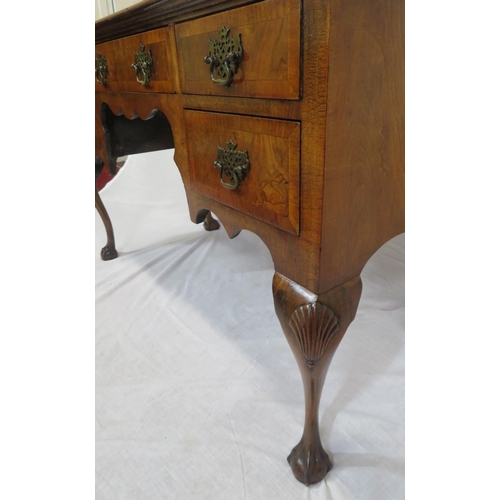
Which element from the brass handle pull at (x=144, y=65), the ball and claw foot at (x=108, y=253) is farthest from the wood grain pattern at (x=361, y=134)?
the ball and claw foot at (x=108, y=253)

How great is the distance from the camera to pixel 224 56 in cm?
71

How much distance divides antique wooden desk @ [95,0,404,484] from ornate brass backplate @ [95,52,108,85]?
0.35 m

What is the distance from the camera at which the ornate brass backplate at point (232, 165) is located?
76 centimetres

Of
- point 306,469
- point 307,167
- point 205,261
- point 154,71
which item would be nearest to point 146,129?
point 205,261

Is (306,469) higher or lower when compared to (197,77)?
lower

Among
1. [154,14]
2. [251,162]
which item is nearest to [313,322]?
[251,162]

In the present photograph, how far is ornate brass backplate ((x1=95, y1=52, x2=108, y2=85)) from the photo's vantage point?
4.17ft

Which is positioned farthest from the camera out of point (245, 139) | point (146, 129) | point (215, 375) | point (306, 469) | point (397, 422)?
point (146, 129)

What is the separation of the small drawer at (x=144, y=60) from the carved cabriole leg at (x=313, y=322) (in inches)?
20.5

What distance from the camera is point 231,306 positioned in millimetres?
1490

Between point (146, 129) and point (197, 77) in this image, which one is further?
point (146, 129)

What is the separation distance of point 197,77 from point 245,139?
183 millimetres

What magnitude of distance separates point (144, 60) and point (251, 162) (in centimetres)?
47

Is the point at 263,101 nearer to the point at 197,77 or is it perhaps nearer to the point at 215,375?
the point at 197,77
